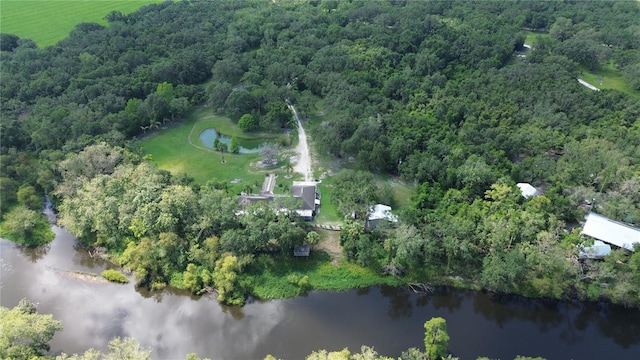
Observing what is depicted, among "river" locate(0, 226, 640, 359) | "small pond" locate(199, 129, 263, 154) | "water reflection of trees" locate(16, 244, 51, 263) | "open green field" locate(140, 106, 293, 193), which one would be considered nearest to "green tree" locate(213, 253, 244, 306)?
"river" locate(0, 226, 640, 359)

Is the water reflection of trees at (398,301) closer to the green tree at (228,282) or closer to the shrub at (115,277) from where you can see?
the green tree at (228,282)

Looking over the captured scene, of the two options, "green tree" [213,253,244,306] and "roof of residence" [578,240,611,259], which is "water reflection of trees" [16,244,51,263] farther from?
"roof of residence" [578,240,611,259]

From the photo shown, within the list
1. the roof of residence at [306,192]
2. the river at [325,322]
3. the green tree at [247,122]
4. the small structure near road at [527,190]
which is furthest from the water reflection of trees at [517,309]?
the green tree at [247,122]

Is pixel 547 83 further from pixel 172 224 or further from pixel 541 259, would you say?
pixel 172 224

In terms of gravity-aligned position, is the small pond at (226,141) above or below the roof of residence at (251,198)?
below

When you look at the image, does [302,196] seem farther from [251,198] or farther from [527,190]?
[527,190]
